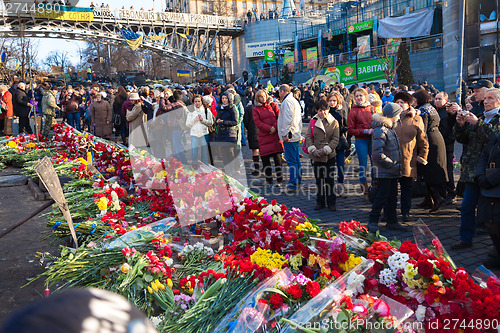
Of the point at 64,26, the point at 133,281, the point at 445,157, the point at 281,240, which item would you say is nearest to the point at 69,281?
the point at 133,281

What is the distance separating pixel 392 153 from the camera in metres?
5.52

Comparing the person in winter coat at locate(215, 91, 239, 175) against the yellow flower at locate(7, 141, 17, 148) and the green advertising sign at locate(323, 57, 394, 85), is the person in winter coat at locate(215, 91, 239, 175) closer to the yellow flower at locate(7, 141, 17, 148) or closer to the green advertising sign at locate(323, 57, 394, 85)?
the yellow flower at locate(7, 141, 17, 148)

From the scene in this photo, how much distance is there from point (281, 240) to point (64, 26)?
54.2 m

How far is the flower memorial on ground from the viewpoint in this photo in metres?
2.48

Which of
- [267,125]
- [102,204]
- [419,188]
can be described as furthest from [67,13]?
[419,188]

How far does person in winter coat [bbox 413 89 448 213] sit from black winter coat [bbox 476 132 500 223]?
1.75 m

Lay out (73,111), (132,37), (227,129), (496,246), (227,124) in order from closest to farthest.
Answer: (496,246)
(227,124)
(227,129)
(73,111)
(132,37)

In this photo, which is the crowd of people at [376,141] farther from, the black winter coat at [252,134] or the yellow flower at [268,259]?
the yellow flower at [268,259]

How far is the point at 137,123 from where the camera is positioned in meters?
11.6

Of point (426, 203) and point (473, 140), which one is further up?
point (473, 140)

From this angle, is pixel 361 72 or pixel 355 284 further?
pixel 361 72

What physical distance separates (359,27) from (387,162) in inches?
1212

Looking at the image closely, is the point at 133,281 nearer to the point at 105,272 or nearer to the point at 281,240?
the point at 105,272
